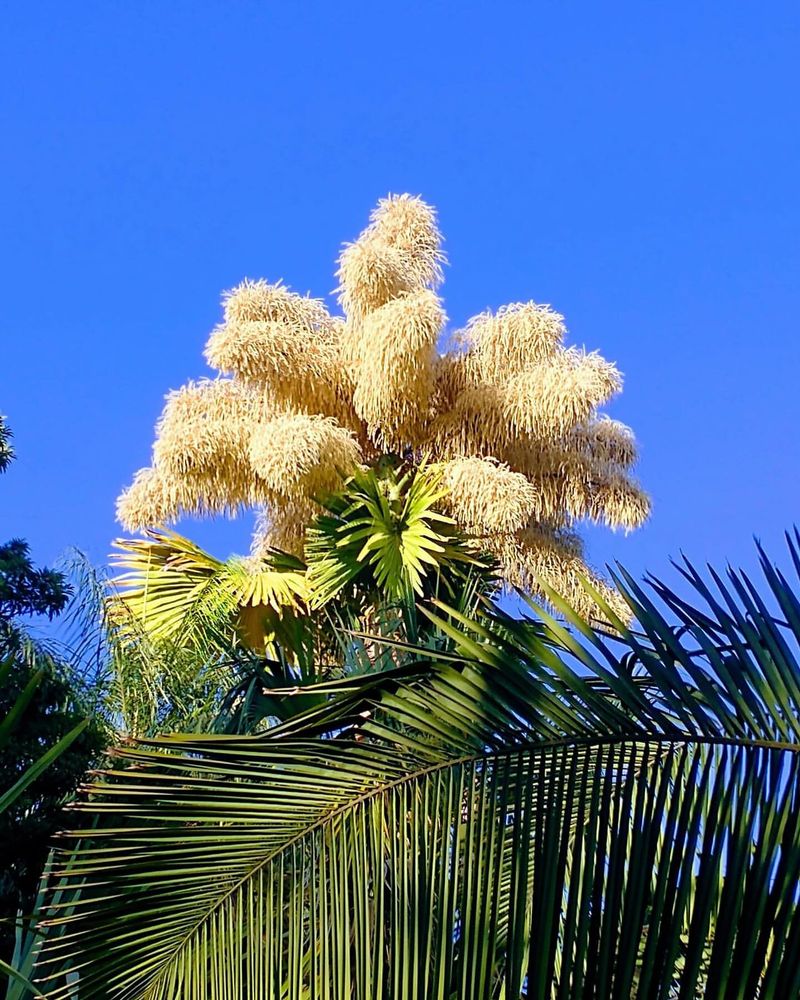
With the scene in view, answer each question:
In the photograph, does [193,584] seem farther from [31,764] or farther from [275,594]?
[31,764]

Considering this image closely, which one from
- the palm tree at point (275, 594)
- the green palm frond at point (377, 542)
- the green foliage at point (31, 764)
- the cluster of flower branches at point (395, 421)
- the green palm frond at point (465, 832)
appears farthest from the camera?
the cluster of flower branches at point (395, 421)

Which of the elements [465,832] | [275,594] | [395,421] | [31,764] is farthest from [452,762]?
[395,421]

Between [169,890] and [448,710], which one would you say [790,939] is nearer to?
[448,710]

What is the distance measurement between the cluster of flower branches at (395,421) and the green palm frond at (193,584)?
742 millimetres

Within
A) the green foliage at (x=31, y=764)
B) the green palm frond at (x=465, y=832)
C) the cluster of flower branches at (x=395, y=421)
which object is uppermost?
the cluster of flower branches at (x=395, y=421)

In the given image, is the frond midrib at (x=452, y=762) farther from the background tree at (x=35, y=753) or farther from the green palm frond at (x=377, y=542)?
the green palm frond at (x=377, y=542)

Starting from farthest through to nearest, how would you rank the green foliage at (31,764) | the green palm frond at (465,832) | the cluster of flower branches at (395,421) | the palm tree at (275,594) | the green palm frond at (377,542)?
the cluster of flower branches at (395,421), the green palm frond at (377,542), the palm tree at (275,594), the green foliage at (31,764), the green palm frond at (465,832)

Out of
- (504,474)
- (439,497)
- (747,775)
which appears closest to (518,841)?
(747,775)

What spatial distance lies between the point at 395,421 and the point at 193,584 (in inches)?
100

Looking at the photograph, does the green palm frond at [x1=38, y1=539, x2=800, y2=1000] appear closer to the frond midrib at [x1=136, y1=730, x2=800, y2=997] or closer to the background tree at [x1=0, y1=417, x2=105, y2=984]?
the frond midrib at [x1=136, y1=730, x2=800, y2=997]

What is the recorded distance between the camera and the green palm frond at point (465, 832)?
1.53 metres

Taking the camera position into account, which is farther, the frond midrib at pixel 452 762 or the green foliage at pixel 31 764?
the green foliage at pixel 31 764

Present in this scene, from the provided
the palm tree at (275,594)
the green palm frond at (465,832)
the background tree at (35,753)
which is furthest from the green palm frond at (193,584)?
the green palm frond at (465,832)

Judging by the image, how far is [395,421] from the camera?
1197 centimetres
